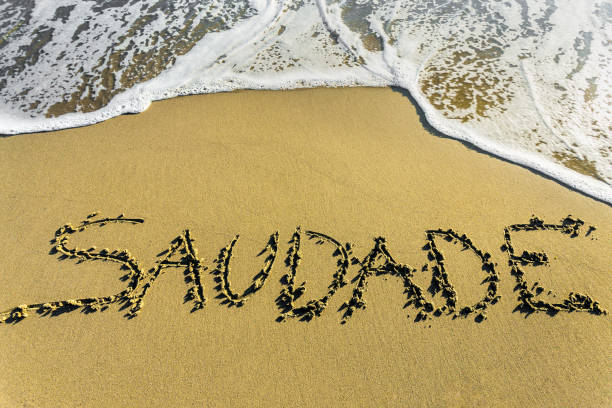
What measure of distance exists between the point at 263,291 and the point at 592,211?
4475mm

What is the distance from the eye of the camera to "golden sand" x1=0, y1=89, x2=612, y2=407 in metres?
2.99

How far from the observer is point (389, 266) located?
144 inches

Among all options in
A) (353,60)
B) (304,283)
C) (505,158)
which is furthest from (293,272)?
(353,60)

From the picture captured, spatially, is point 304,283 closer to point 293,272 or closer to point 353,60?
point 293,272

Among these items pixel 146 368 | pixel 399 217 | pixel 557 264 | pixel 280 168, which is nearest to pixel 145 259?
pixel 146 368

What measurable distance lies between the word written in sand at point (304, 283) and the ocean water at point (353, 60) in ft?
6.13

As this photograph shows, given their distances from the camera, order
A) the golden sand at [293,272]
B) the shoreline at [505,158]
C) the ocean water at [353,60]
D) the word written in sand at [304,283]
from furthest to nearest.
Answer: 1. the ocean water at [353,60]
2. the shoreline at [505,158]
3. the word written in sand at [304,283]
4. the golden sand at [293,272]

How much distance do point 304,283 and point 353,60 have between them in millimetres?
5398

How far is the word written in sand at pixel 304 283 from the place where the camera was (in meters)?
3.39

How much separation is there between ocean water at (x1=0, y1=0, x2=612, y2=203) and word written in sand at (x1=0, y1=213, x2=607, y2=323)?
6.13 feet

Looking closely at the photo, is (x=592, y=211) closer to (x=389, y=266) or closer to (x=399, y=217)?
(x=399, y=217)

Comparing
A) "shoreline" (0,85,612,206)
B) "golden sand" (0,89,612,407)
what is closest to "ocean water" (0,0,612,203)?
"shoreline" (0,85,612,206)

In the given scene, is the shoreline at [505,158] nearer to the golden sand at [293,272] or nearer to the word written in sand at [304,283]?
the golden sand at [293,272]

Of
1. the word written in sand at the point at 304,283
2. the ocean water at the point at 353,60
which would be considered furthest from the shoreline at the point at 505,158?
the word written in sand at the point at 304,283
